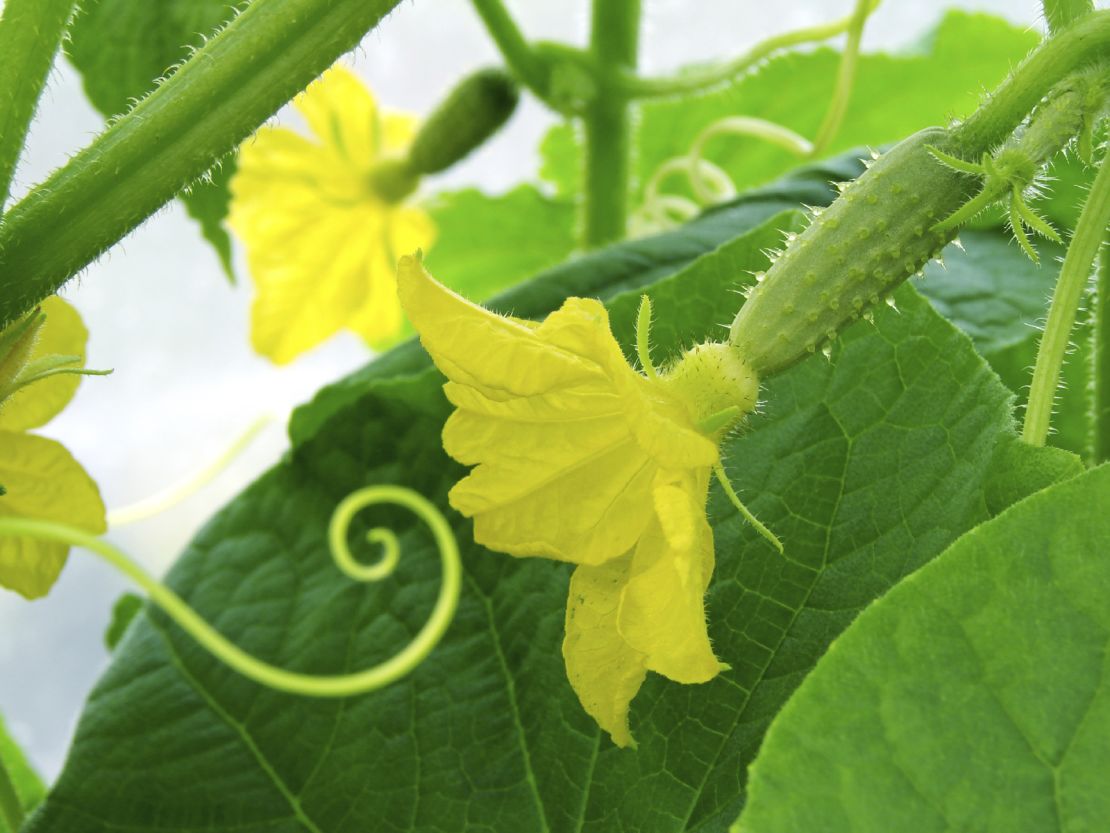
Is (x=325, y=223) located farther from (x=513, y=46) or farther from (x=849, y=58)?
(x=849, y=58)

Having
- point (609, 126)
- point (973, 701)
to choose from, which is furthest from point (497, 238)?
point (973, 701)

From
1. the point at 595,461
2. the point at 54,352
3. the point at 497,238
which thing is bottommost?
the point at 595,461

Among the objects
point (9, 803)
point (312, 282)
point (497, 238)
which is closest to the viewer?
point (9, 803)

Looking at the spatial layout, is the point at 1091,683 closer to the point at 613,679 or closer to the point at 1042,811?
the point at 1042,811

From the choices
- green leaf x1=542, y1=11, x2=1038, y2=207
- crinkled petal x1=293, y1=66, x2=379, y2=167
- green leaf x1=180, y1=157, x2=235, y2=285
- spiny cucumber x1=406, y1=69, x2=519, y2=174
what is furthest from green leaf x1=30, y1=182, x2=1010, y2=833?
green leaf x1=542, y1=11, x2=1038, y2=207

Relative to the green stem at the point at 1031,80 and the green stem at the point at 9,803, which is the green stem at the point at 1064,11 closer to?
the green stem at the point at 1031,80

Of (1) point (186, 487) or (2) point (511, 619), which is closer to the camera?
(2) point (511, 619)

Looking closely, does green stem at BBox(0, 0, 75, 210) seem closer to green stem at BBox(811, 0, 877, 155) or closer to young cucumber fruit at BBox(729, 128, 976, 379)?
young cucumber fruit at BBox(729, 128, 976, 379)
